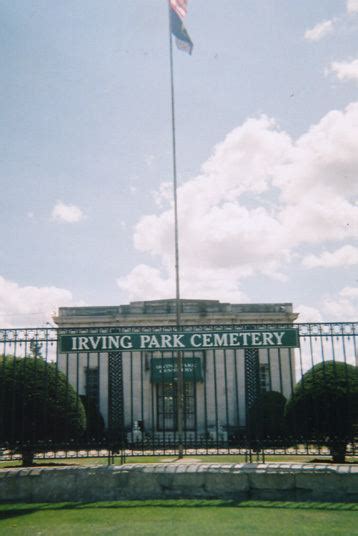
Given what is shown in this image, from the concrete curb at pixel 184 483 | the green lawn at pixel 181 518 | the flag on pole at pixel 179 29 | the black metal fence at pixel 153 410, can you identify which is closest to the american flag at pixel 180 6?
the flag on pole at pixel 179 29

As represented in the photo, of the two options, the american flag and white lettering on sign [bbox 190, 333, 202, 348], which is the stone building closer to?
white lettering on sign [bbox 190, 333, 202, 348]

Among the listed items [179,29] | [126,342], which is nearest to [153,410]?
[126,342]

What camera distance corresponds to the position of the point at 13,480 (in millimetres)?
6676

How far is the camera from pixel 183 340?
7.56 m

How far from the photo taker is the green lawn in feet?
17.0

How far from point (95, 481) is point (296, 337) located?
3.86 meters

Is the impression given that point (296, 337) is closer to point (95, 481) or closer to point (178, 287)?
point (95, 481)

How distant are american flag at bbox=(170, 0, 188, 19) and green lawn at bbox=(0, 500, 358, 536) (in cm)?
1752

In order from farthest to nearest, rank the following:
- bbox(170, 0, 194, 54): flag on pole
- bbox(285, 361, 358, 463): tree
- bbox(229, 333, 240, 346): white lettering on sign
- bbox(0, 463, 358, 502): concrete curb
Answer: bbox(170, 0, 194, 54): flag on pole, bbox(285, 361, 358, 463): tree, bbox(229, 333, 240, 346): white lettering on sign, bbox(0, 463, 358, 502): concrete curb

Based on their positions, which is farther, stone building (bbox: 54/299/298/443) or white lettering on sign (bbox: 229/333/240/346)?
stone building (bbox: 54/299/298/443)

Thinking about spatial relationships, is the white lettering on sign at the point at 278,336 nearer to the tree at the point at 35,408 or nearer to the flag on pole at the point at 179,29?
the tree at the point at 35,408

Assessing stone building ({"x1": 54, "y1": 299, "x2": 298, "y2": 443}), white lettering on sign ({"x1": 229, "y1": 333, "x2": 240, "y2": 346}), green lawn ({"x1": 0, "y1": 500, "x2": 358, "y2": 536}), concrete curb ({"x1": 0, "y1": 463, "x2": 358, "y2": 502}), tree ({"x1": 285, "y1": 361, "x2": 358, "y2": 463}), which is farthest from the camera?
stone building ({"x1": 54, "y1": 299, "x2": 298, "y2": 443})

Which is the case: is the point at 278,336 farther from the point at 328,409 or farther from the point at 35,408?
the point at 35,408

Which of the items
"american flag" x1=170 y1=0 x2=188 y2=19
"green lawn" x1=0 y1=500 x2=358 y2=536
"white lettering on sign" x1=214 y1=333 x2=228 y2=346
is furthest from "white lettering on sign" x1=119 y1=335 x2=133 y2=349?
"american flag" x1=170 y1=0 x2=188 y2=19
